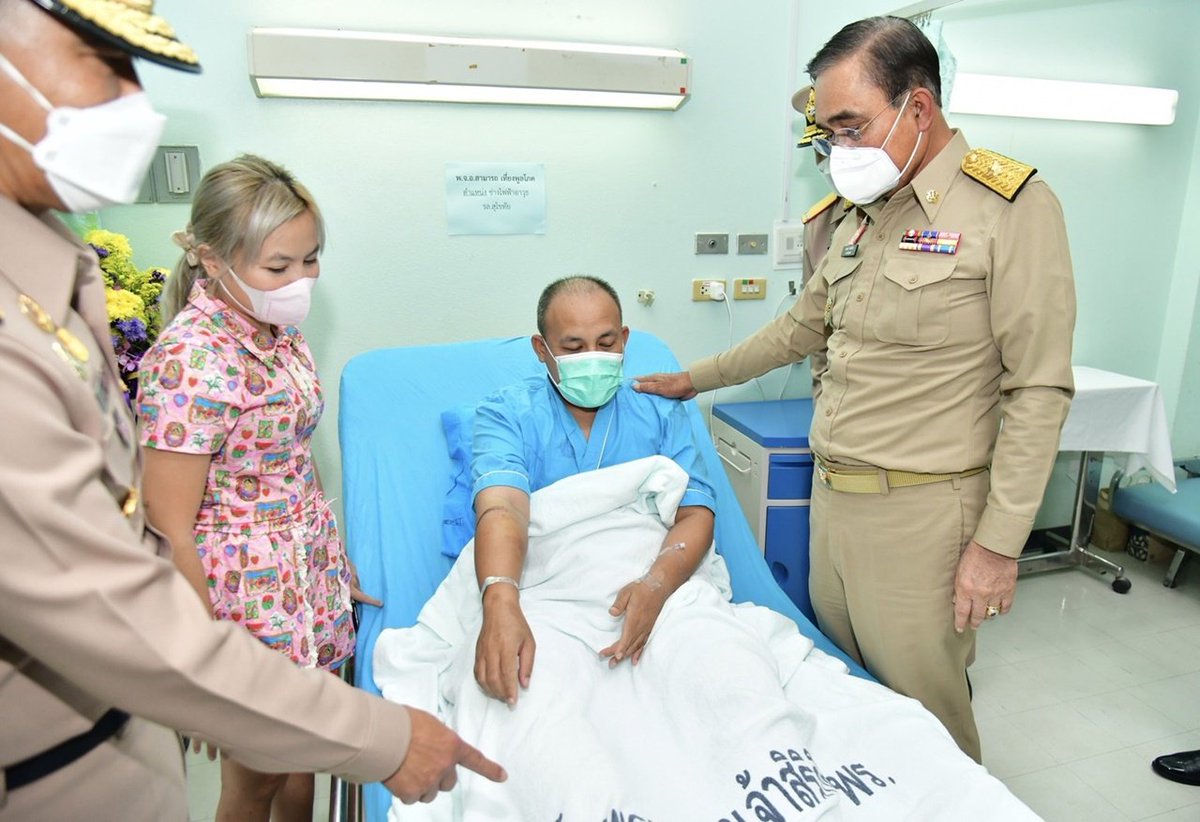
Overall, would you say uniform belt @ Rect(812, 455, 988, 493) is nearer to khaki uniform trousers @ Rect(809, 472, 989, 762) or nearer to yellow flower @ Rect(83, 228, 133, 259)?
khaki uniform trousers @ Rect(809, 472, 989, 762)

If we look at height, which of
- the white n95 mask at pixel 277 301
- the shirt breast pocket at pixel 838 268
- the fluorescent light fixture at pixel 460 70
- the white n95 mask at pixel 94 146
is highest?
the fluorescent light fixture at pixel 460 70

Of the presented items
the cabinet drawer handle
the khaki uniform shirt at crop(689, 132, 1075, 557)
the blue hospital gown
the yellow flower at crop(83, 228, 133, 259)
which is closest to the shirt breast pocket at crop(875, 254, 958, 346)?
the khaki uniform shirt at crop(689, 132, 1075, 557)

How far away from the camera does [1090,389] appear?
9.82 feet

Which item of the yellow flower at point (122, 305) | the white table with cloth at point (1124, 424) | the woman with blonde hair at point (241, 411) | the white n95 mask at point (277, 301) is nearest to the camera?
the woman with blonde hair at point (241, 411)

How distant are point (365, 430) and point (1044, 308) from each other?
1631 mm

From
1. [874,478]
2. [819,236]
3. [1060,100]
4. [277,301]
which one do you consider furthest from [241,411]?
[1060,100]

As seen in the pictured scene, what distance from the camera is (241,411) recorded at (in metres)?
1.30

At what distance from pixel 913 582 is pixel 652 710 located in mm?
668

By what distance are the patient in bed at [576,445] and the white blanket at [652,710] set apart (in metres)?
0.05

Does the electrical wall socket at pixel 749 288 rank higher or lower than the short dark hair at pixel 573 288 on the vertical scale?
lower

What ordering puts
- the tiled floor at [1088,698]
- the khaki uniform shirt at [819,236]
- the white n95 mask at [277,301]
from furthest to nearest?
the khaki uniform shirt at [819,236]
the tiled floor at [1088,698]
the white n95 mask at [277,301]

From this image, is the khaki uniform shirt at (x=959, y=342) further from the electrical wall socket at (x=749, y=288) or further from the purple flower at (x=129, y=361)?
the purple flower at (x=129, y=361)

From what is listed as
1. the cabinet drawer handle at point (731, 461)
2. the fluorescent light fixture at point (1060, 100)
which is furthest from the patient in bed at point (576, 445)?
the fluorescent light fixture at point (1060, 100)

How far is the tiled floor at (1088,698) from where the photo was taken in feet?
6.88
